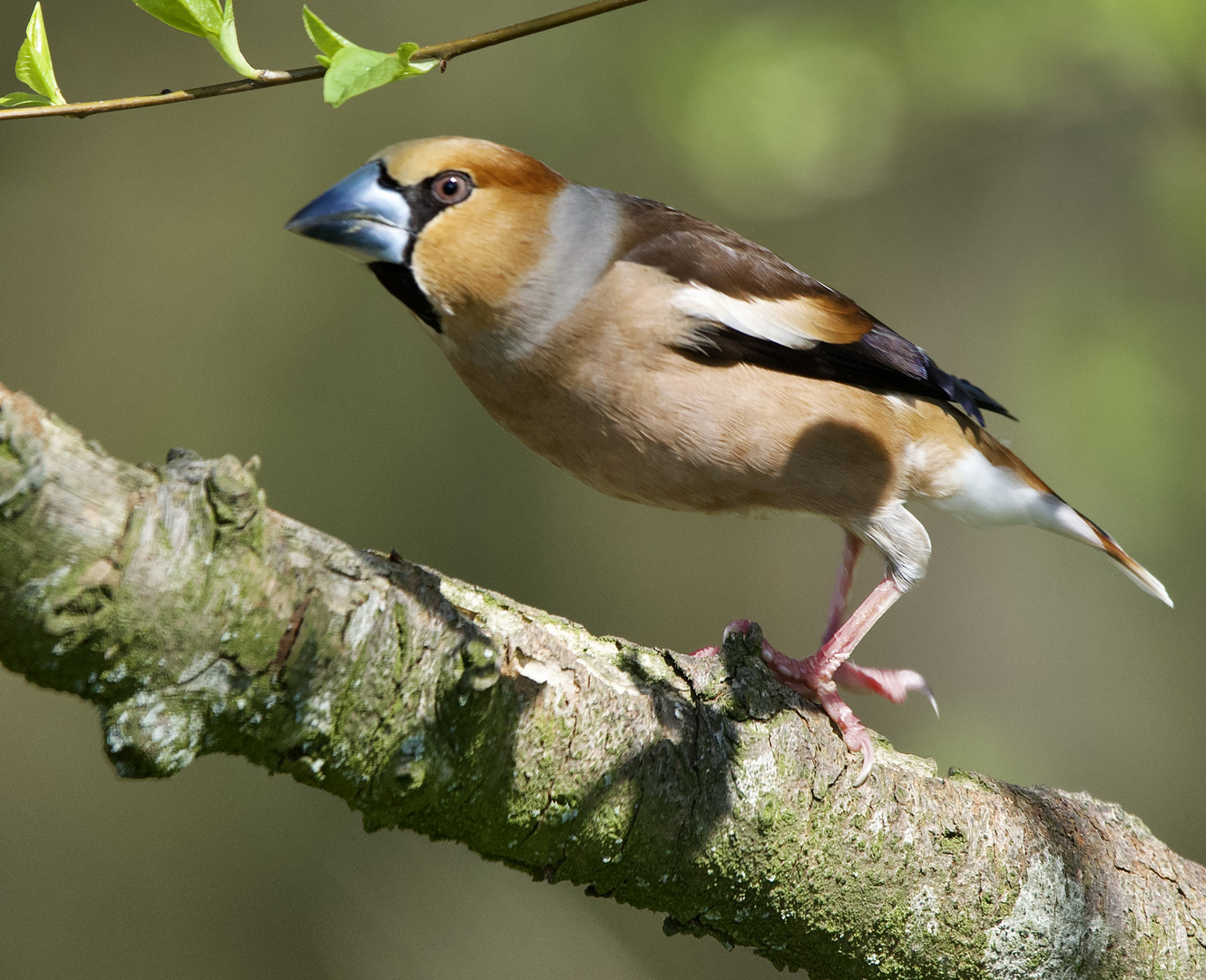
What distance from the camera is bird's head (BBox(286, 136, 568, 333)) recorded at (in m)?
2.62

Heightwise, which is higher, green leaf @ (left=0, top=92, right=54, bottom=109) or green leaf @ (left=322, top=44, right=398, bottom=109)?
green leaf @ (left=322, top=44, right=398, bottom=109)

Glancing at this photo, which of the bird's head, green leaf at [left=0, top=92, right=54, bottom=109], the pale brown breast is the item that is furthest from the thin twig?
the pale brown breast

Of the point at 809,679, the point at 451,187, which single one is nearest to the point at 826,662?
the point at 809,679

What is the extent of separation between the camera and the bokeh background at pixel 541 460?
4895mm

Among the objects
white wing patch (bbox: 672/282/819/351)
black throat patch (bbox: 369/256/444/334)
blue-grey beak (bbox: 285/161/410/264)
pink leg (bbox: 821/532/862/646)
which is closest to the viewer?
blue-grey beak (bbox: 285/161/410/264)

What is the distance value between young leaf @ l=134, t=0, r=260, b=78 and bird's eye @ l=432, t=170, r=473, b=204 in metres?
1.09

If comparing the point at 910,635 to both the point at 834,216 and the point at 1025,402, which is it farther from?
the point at 834,216

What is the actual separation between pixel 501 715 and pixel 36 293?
6.31 m

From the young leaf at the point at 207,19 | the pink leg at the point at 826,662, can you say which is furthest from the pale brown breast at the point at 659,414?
the young leaf at the point at 207,19

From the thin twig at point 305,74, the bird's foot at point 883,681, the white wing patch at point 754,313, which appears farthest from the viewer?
the bird's foot at point 883,681

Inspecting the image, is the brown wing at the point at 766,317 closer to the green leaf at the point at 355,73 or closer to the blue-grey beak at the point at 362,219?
the blue-grey beak at the point at 362,219

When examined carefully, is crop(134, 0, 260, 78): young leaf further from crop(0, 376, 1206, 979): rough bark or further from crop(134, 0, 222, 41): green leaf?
crop(0, 376, 1206, 979): rough bark

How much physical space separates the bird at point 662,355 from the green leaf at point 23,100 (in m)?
0.77

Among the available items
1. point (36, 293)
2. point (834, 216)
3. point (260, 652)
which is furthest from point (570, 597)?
point (260, 652)
